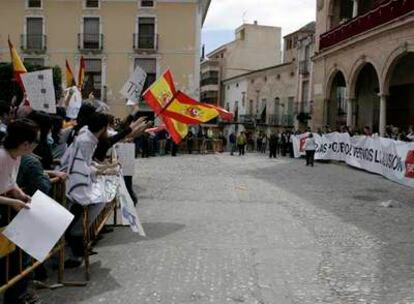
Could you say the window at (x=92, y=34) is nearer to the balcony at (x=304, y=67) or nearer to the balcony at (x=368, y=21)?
the balcony at (x=304, y=67)

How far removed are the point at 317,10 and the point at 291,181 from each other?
18.1 m

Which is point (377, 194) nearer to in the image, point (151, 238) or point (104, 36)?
point (151, 238)

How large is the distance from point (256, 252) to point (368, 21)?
62.9ft

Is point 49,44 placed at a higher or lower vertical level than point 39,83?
higher

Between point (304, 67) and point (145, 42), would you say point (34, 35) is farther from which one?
point (304, 67)

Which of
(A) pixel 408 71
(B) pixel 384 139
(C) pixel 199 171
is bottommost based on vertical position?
(C) pixel 199 171

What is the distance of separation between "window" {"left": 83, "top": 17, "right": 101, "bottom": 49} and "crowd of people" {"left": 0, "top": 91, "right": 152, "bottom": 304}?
1380 inches

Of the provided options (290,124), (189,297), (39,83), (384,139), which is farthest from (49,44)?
(189,297)

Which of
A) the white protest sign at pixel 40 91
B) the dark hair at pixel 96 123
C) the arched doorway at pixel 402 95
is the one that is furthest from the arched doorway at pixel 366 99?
the dark hair at pixel 96 123

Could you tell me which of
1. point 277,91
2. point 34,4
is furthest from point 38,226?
point 277,91

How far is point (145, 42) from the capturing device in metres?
42.6

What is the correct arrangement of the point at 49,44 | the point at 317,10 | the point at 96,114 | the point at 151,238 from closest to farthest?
the point at 96,114 < the point at 151,238 < the point at 317,10 < the point at 49,44

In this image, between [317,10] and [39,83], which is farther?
[317,10]

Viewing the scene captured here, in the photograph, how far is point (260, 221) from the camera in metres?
9.58
